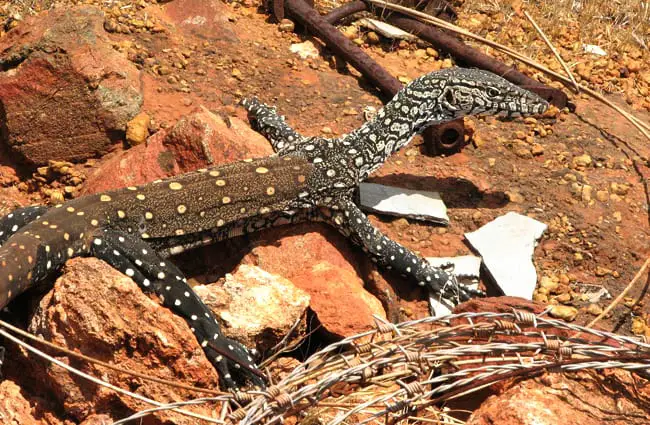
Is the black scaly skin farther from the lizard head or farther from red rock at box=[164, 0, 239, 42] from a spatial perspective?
red rock at box=[164, 0, 239, 42]

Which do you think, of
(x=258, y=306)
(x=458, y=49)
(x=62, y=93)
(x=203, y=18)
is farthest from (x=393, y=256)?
(x=203, y=18)

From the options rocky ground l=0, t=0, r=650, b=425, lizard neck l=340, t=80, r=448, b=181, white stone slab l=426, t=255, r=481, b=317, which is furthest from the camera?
lizard neck l=340, t=80, r=448, b=181

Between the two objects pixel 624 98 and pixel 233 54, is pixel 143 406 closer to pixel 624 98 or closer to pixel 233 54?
pixel 233 54

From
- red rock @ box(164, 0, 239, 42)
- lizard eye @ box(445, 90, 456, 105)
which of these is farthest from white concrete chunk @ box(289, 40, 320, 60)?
lizard eye @ box(445, 90, 456, 105)

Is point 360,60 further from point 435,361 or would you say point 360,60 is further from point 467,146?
point 435,361

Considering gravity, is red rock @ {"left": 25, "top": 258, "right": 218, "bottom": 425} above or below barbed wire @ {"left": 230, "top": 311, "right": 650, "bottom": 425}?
below

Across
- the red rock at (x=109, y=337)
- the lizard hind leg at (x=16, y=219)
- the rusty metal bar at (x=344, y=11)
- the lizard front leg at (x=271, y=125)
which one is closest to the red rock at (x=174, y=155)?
the lizard front leg at (x=271, y=125)

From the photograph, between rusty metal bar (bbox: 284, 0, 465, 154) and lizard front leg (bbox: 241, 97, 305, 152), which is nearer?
lizard front leg (bbox: 241, 97, 305, 152)
